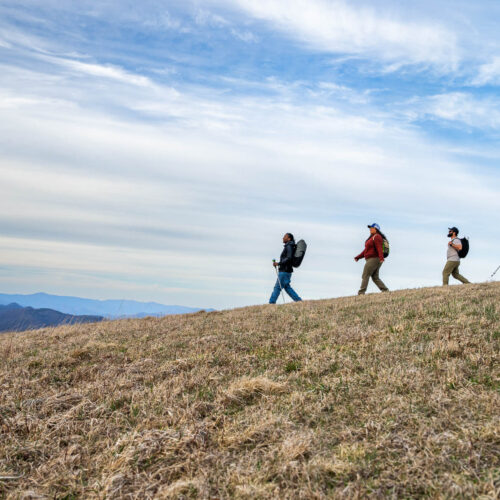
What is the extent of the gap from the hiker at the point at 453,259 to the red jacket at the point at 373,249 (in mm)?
3402

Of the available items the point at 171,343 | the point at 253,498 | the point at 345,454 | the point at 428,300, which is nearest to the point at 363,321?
the point at 428,300

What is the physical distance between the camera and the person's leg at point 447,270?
18.7 m

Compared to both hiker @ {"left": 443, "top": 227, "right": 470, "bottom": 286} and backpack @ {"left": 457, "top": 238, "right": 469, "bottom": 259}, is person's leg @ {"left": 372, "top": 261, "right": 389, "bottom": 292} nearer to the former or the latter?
hiker @ {"left": 443, "top": 227, "right": 470, "bottom": 286}

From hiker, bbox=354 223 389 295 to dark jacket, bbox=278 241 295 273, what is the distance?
113 inches

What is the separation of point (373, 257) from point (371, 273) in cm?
68

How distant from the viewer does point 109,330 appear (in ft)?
44.2

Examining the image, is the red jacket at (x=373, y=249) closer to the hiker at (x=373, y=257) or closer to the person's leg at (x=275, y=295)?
the hiker at (x=373, y=257)

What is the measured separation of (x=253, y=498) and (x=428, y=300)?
9.68 m

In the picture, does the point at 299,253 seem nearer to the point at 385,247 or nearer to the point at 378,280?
the point at 378,280

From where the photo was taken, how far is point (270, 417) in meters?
5.14

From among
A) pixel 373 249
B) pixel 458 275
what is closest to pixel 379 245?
pixel 373 249

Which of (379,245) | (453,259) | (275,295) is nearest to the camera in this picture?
(379,245)

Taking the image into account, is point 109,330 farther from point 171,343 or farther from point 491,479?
point 491,479

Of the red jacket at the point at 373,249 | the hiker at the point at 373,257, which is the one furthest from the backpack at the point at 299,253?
the red jacket at the point at 373,249
